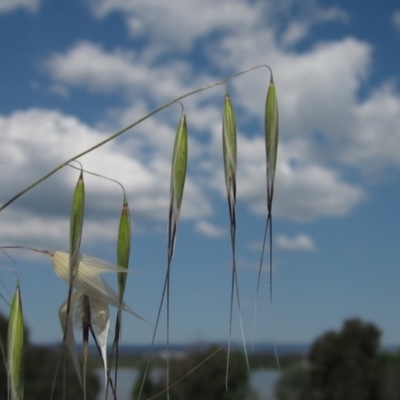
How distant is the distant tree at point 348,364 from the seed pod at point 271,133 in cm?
2665

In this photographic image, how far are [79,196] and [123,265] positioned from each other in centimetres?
7

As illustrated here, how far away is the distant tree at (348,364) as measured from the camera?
26.3 m

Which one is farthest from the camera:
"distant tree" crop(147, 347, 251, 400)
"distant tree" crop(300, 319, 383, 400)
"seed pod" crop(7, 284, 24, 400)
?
"distant tree" crop(300, 319, 383, 400)

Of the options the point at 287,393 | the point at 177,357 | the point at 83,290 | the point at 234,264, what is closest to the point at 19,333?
the point at 83,290

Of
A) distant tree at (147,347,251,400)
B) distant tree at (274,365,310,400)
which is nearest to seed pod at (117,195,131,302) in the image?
distant tree at (147,347,251,400)

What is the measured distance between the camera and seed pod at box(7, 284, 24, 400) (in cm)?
53

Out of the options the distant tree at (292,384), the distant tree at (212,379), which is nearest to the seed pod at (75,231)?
the distant tree at (212,379)

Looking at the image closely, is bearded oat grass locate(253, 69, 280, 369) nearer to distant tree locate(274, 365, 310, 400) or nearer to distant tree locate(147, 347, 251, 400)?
distant tree locate(147, 347, 251, 400)

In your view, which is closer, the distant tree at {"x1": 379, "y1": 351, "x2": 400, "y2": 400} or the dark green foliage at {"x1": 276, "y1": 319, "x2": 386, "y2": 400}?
the distant tree at {"x1": 379, "y1": 351, "x2": 400, "y2": 400}

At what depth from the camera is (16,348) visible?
0.55 m

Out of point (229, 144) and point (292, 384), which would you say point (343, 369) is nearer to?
point (292, 384)

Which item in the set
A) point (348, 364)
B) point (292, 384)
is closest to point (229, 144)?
point (348, 364)

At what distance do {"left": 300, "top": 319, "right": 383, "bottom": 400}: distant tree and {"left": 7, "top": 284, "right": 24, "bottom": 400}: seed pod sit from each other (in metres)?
26.7

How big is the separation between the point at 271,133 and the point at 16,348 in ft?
0.93
